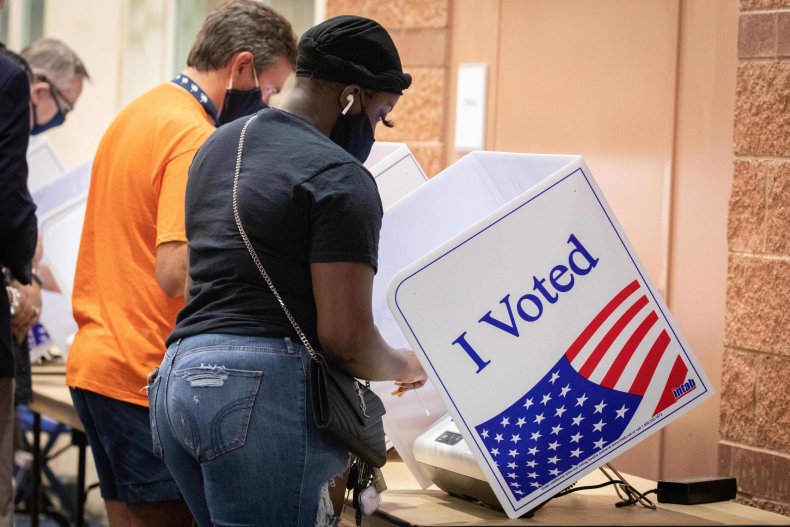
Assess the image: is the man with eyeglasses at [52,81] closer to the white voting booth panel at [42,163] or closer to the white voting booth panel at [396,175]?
the white voting booth panel at [42,163]

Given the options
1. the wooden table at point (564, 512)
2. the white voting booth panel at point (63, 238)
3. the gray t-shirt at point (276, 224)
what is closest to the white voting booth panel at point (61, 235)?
the white voting booth panel at point (63, 238)

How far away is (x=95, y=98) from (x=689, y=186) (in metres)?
4.38

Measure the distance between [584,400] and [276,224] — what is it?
0.69m

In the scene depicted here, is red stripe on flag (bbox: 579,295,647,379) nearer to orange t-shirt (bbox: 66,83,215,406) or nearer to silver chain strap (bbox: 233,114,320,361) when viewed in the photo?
silver chain strap (bbox: 233,114,320,361)

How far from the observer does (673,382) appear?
7.04ft

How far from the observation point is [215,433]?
72.8 inches

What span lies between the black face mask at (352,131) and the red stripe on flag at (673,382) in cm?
73

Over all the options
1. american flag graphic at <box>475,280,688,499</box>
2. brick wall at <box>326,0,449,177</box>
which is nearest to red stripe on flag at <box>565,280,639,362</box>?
american flag graphic at <box>475,280,688,499</box>

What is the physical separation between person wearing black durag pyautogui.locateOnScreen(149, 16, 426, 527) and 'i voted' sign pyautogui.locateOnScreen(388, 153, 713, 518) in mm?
159

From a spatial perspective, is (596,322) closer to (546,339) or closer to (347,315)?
(546,339)

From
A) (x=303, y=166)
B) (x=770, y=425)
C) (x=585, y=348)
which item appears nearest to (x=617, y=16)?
(x=770, y=425)

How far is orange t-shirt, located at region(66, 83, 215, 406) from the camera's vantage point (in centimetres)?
254

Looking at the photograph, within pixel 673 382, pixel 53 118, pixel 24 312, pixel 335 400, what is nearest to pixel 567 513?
pixel 673 382

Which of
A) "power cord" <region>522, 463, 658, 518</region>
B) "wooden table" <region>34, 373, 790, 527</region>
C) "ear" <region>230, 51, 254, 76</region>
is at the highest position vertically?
"ear" <region>230, 51, 254, 76</region>
